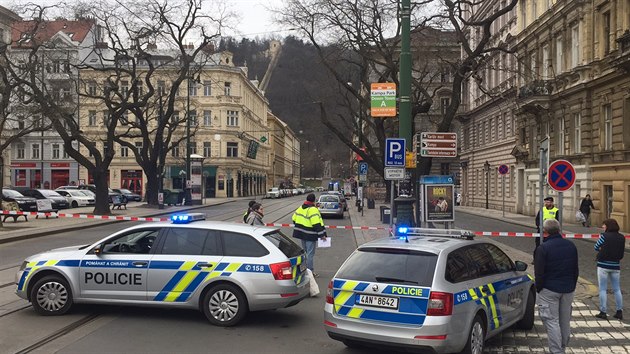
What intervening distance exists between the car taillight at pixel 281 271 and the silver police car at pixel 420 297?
53.7 inches

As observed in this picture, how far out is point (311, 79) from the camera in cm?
4153

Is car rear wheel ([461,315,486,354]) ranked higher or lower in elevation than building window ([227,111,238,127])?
lower

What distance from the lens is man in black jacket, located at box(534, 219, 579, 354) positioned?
6367mm

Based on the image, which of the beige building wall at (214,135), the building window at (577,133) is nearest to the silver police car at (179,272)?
the building window at (577,133)

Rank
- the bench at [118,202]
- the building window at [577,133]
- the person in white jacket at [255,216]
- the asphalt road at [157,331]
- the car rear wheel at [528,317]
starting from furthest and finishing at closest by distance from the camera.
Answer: the bench at [118,202], the building window at [577,133], the person in white jacket at [255,216], the car rear wheel at [528,317], the asphalt road at [157,331]

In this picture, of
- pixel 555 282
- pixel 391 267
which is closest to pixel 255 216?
pixel 391 267

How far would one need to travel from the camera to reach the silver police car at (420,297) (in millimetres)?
5965

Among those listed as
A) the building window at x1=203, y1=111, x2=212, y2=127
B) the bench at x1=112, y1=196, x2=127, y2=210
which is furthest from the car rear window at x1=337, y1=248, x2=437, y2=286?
the building window at x1=203, y1=111, x2=212, y2=127

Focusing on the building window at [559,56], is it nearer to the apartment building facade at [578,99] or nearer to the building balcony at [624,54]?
the apartment building facade at [578,99]

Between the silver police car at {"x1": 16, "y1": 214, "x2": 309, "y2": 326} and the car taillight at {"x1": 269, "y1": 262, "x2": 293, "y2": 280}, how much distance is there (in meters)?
0.01

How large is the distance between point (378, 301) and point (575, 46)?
29.8 meters

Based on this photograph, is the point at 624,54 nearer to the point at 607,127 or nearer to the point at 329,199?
the point at 607,127

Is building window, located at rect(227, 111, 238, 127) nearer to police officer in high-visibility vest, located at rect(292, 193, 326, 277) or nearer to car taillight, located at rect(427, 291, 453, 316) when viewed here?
police officer in high-visibility vest, located at rect(292, 193, 326, 277)

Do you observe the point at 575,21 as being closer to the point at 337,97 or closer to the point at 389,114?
the point at 337,97
